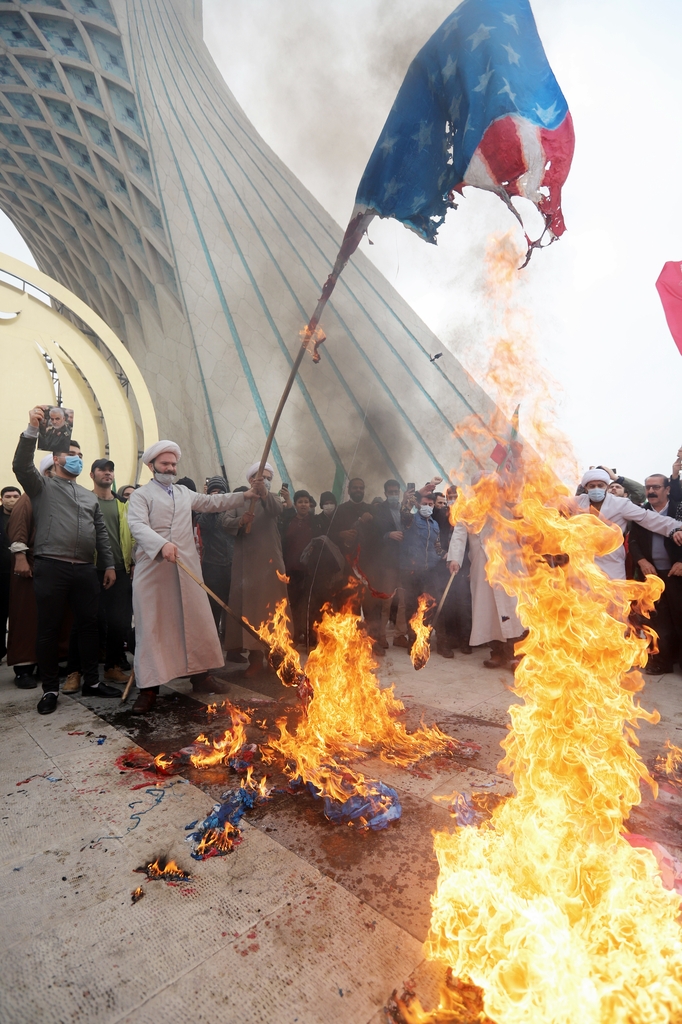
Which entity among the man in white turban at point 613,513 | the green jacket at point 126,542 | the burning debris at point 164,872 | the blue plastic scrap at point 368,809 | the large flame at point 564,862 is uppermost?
the man in white turban at point 613,513

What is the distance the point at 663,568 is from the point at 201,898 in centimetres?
451

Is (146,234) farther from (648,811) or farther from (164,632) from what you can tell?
(648,811)

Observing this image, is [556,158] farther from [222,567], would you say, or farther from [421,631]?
[222,567]

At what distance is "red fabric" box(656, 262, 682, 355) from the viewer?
410 centimetres

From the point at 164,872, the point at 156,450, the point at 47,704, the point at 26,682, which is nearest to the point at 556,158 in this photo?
the point at 156,450

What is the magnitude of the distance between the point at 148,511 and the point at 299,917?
2681 mm

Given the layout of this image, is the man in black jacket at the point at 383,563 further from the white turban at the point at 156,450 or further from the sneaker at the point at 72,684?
the sneaker at the point at 72,684

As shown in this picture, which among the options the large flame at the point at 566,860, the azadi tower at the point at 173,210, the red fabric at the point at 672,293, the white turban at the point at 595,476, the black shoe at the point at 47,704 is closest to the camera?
the large flame at the point at 566,860

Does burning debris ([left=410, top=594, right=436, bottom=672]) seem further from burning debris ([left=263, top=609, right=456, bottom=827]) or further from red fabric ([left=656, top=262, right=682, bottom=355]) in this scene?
red fabric ([left=656, top=262, right=682, bottom=355])

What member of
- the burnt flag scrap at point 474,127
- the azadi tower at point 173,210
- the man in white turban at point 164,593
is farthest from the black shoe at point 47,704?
the burnt flag scrap at point 474,127

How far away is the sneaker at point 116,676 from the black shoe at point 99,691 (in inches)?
14.9

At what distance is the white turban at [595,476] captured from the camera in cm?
448

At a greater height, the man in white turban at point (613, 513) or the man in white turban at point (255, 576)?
the man in white turban at point (613, 513)

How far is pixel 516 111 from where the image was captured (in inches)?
92.2
